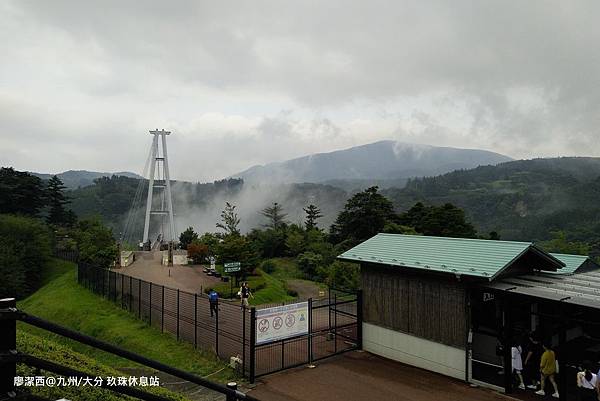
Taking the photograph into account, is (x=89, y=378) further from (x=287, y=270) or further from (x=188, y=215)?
(x=188, y=215)

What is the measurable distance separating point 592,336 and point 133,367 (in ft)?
52.5

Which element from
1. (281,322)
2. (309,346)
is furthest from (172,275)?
(281,322)

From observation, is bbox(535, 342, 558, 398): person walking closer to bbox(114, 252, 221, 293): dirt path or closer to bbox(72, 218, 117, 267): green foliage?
bbox(114, 252, 221, 293): dirt path

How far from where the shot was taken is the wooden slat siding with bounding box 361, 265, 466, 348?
12961mm

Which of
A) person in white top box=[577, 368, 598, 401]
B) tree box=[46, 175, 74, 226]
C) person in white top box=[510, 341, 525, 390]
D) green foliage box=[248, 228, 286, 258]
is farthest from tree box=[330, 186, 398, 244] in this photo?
person in white top box=[577, 368, 598, 401]

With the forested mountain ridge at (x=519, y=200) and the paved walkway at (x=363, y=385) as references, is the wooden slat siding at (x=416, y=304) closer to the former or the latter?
the paved walkway at (x=363, y=385)

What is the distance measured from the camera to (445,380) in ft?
42.3

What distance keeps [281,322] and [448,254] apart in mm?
5911

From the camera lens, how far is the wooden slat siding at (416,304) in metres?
13.0

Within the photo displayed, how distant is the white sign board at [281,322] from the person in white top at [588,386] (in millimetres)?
7571

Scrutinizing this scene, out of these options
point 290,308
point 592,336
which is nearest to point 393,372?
point 290,308

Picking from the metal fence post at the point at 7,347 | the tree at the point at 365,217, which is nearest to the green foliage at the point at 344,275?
the tree at the point at 365,217

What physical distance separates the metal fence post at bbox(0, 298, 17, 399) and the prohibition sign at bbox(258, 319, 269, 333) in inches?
431

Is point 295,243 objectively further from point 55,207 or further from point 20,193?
point 20,193
